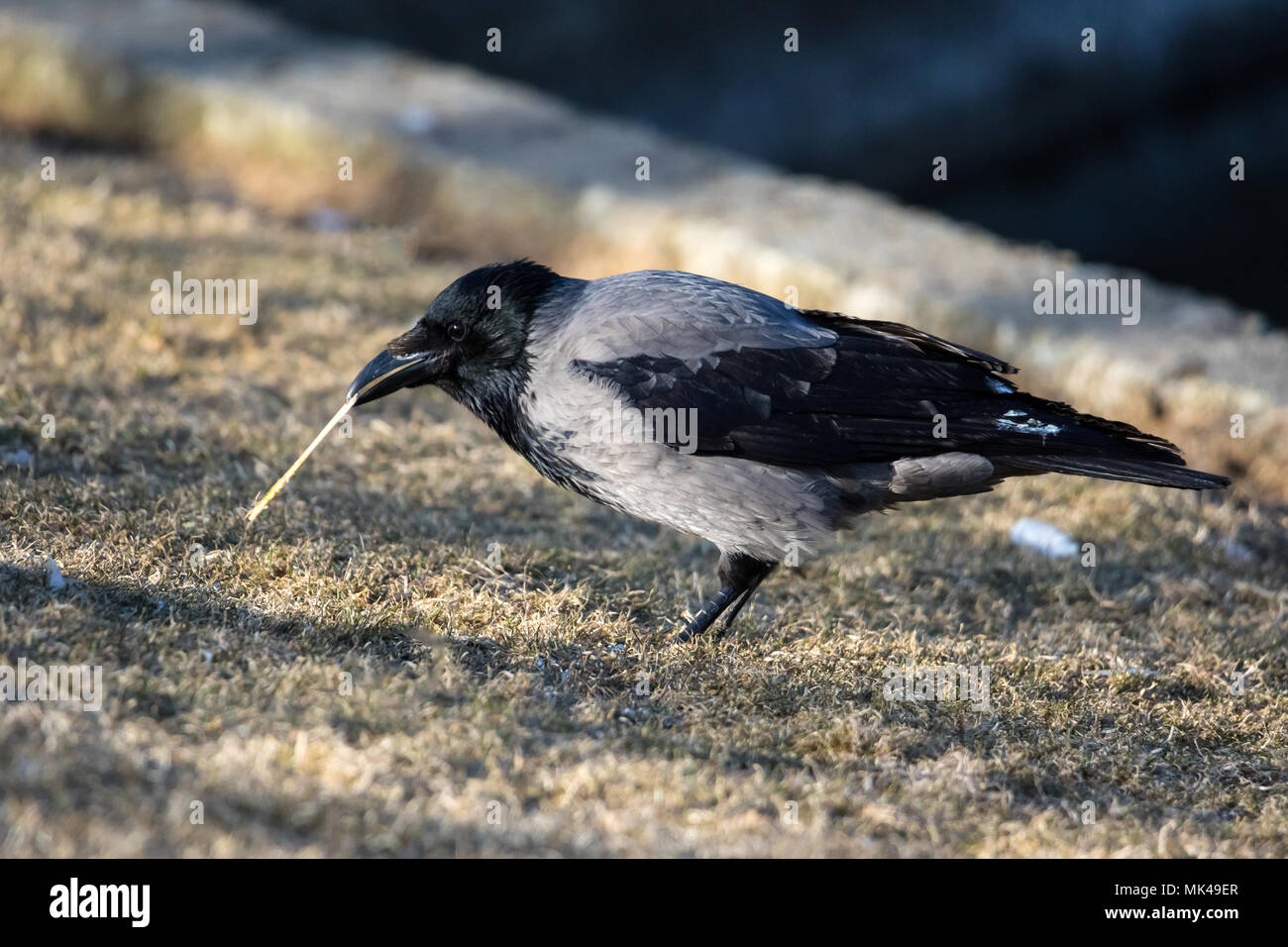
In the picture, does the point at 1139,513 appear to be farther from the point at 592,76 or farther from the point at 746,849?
the point at 592,76

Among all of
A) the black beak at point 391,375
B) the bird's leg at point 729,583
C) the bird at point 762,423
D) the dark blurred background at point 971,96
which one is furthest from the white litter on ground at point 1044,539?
the dark blurred background at point 971,96

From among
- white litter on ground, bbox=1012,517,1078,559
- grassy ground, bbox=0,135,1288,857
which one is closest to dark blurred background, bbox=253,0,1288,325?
grassy ground, bbox=0,135,1288,857

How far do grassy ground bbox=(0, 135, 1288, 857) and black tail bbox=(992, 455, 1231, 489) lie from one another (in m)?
0.69

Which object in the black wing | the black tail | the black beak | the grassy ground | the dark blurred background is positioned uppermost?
the dark blurred background

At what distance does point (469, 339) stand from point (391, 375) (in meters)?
0.26

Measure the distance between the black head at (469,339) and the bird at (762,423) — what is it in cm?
2

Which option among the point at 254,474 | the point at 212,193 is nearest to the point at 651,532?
the point at 254,474

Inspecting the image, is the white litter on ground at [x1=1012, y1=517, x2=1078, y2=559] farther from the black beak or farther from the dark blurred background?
the dark blurred background

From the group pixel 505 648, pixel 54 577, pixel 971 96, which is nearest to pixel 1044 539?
pixel 505 648

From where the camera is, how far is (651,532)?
17.0 ft

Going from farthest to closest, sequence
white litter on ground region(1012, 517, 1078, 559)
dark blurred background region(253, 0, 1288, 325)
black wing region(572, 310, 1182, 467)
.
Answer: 1. dark blurred background region(253, 0, 1288, 325)
2. white litter on ground region(1012, 517, 1078, 559)
3. black wing region(572, 310, 1182, 467)

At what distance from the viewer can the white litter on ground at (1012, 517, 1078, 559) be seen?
17.1 ft

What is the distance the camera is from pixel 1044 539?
5.27 m

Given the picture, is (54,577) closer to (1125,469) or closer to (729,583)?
(729,583)
